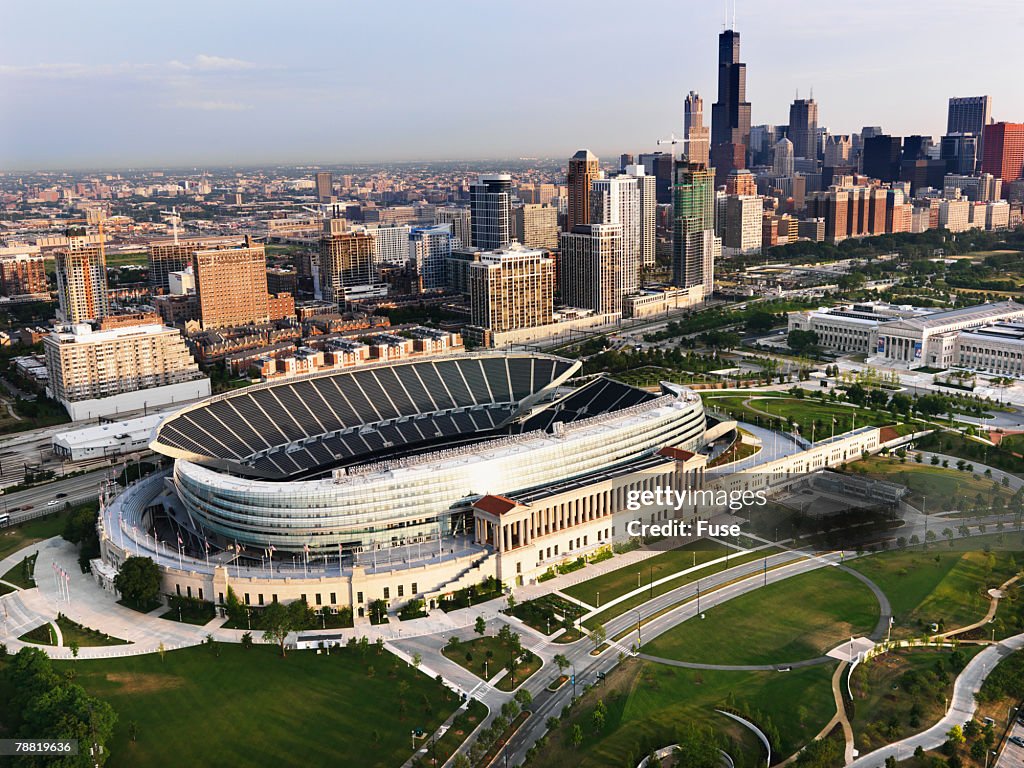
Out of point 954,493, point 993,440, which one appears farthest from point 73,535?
point 993,440

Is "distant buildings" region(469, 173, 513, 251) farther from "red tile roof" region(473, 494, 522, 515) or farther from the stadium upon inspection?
"red tile roof" region(473, 494, 522, 515)

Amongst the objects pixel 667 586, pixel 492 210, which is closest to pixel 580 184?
pixel 492 210

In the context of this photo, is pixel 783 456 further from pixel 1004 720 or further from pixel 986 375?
pixel 986 375

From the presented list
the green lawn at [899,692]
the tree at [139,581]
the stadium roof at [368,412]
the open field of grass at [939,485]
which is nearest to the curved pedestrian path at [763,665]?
the green lawn at [899,692]

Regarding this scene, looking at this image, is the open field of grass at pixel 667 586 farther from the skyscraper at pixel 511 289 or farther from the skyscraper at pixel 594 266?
the skyscraper at pixel 594 266

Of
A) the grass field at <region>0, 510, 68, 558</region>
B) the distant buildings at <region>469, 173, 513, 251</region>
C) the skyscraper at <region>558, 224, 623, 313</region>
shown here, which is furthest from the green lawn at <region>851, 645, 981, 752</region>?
the distant buildings at <region>469, 173, 513, 251</region>

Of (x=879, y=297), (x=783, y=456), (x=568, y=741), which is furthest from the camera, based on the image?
(x=879, y=297)

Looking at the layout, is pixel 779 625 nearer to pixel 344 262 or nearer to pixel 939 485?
pixel 939 485
